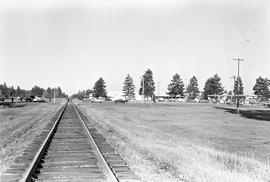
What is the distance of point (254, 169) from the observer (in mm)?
11883

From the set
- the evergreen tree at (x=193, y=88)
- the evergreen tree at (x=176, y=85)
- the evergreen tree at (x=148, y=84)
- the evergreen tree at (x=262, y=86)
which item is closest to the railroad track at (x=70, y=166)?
the evergreen tree at (x=148, y=84)

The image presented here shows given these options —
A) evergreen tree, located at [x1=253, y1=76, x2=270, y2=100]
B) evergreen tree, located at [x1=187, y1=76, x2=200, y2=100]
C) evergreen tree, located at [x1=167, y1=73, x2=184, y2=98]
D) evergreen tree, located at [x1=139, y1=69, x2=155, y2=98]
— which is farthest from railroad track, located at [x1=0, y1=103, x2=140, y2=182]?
evergreen tree, located at [x1=253, y1=76, x2=270, y2=100]

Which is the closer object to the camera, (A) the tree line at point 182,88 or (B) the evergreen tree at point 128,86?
(A) the tree line at point 182,88

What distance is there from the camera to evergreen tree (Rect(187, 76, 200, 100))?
166 meters

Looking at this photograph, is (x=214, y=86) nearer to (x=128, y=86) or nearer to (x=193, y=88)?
(x=193, y=88)

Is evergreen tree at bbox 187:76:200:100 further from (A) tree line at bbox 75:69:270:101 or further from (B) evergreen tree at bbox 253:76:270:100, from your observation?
(B) evergreen tree at bbox 253:76:270:100

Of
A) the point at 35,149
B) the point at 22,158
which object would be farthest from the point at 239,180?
the point at 35,149

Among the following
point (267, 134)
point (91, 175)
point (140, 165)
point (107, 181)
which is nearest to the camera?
point (107, 181)

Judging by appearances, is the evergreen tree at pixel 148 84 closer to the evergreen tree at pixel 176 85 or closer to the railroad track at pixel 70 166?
the evergreen tree at pixel 176 85

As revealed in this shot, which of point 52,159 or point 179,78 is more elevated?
point 179,78

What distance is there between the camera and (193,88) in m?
166

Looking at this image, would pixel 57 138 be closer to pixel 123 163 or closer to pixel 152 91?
pixel 123 163

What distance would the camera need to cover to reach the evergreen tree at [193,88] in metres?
166

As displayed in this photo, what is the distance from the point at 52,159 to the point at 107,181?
350 cm
